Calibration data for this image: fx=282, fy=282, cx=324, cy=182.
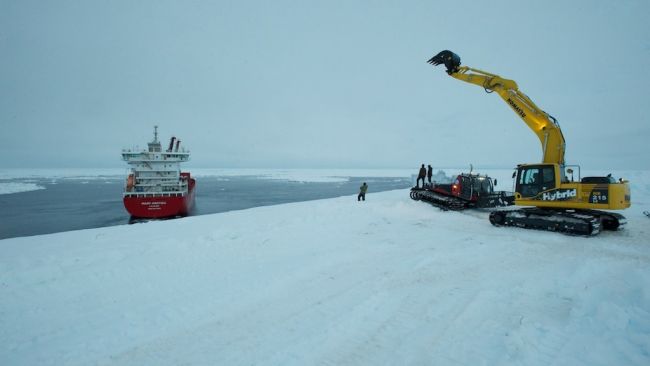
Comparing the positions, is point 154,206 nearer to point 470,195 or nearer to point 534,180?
point 470,195

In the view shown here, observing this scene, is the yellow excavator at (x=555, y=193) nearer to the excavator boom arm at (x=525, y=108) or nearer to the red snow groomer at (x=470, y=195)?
the excavator boom arm at (x=525, y=108)

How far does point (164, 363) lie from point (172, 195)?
23.6 m

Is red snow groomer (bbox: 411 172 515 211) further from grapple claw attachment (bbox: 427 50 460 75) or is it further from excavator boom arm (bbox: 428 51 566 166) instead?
grapple claw attachment (bbox: 427 50 460 75)

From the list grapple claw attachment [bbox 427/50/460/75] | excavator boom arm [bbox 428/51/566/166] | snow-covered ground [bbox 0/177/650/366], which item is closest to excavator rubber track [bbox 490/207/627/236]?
snow-covered ground [bbox 0/177/650/366]

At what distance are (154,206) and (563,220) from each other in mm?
25191

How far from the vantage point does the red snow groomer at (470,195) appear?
1424cm

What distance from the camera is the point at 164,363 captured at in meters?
3.31

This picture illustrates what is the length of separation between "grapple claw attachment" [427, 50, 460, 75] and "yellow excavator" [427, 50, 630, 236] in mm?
2067

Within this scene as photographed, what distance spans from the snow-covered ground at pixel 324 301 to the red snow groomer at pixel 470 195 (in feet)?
19.2

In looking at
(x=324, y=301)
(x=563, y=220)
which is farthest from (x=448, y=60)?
(x=324, y=301)

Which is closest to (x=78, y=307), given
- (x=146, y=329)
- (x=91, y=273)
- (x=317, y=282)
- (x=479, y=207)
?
(x=91, y=273)

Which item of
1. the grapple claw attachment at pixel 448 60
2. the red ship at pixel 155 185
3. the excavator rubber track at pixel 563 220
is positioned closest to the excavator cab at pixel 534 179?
the excavator rubber track at pixel 563 220

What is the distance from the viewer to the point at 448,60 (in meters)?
12.8

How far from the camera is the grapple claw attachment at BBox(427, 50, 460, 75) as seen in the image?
41.7 ft
